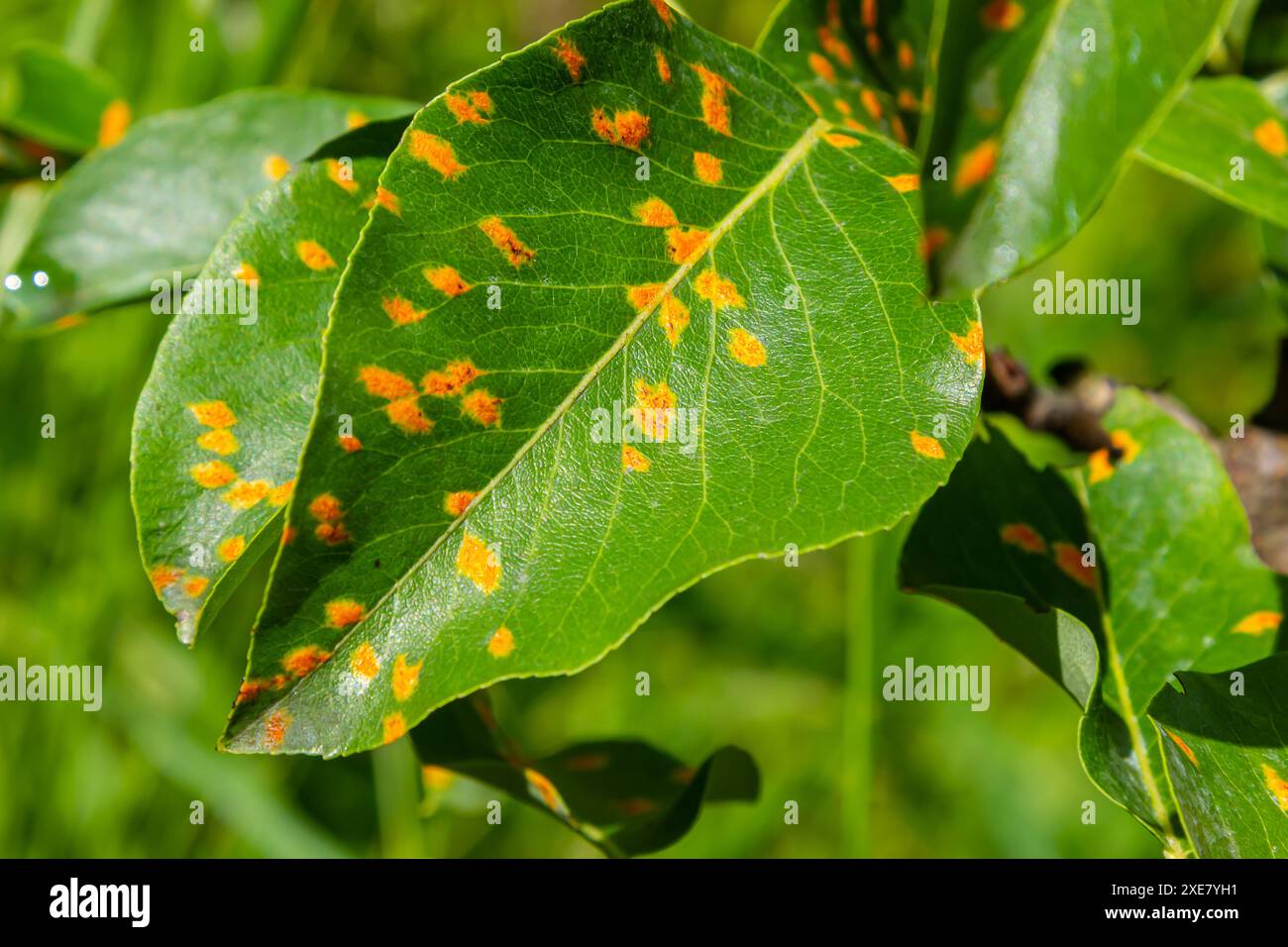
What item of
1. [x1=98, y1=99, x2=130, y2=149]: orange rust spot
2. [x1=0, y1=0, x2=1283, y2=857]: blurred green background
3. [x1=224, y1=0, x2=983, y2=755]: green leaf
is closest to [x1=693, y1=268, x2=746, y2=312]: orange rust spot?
[x1=224, y1=0, x2=983, y2=755]: green leaf

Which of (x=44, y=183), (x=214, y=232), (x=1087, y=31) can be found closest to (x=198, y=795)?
(x=44, y=183)

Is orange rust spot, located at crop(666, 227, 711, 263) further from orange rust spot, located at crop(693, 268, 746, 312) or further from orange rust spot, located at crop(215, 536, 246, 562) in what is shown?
orange rust spot, located at crop(215, 536, 246, 562)

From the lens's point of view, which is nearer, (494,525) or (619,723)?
(494,525)

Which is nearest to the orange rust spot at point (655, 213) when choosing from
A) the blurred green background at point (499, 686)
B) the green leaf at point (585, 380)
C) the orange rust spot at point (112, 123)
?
the green leaf at point (585, 380)

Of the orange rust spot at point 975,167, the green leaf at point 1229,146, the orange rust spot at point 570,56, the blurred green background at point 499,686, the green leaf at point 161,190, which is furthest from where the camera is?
the blurred green background at point 499,686

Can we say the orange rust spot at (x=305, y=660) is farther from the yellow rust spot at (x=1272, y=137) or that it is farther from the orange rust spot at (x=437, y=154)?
the yellow rust spot at (x=1272, y=137)

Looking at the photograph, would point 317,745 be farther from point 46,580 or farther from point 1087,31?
point 46,580
